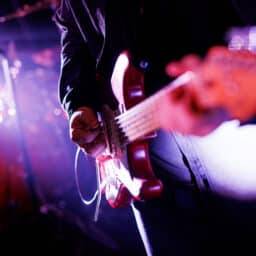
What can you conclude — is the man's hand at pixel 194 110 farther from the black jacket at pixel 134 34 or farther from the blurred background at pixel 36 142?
the blurred background at pixel 36 142

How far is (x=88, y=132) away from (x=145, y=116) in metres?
0.49

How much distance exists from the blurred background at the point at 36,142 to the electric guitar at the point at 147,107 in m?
1.82

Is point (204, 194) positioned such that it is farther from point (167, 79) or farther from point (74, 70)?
point (74, 70)

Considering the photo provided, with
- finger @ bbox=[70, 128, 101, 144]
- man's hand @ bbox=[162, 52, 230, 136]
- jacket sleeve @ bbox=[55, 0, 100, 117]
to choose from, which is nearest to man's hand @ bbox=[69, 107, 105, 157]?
finger @ bbox=[70, 128, 101, 144]

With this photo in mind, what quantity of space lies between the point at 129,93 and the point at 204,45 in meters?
0.27

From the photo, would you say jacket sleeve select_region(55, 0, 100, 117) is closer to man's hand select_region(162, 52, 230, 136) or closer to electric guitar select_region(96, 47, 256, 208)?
electric guitar select_region(96, 47, 256, 208)

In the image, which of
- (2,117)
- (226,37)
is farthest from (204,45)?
(2,117)

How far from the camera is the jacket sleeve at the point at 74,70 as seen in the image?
1458 mm

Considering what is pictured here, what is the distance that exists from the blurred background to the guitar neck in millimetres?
2027

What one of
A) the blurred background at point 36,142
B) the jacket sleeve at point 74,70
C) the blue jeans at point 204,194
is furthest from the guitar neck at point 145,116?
the blurred background at point 36,142

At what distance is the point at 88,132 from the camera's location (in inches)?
52.5

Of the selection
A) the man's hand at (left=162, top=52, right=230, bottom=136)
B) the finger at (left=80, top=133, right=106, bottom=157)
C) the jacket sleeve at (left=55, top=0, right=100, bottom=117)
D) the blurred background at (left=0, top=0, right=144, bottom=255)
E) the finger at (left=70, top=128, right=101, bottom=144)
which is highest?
the man's hand at (left=162, top=52, right=230, bottom=136)

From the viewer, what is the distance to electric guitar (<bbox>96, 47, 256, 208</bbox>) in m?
0.58

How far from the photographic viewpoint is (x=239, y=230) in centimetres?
110
